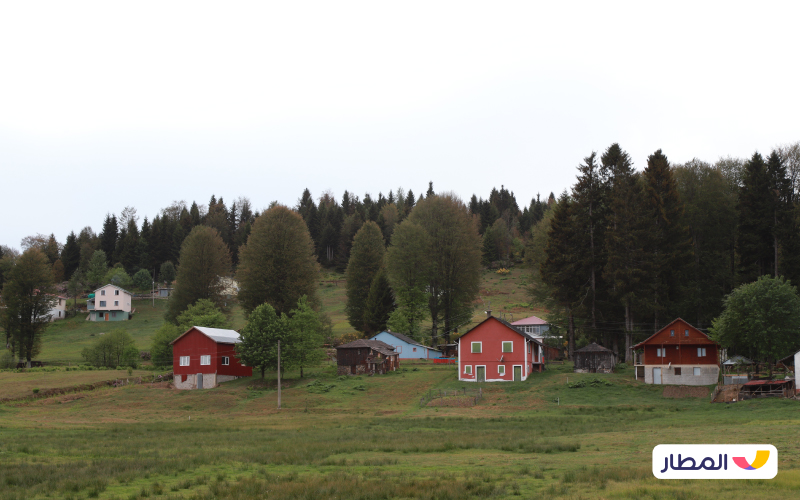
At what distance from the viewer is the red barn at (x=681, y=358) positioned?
5631 cm

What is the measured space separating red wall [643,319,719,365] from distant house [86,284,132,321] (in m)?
95.7

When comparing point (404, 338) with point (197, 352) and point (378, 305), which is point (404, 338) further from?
point (197, 352)

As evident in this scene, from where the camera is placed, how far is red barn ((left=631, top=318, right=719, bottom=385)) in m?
56.3

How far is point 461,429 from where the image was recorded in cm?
3822

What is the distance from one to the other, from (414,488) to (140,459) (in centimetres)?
1349

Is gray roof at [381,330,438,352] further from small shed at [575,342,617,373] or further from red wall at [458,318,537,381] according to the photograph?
small shed at [575,342,617,373]

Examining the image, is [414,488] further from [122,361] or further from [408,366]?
[122,361]

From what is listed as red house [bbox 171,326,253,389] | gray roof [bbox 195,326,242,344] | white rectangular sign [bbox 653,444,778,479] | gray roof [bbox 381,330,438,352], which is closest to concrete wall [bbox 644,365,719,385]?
gray roof [bbox 381,330,438,352]

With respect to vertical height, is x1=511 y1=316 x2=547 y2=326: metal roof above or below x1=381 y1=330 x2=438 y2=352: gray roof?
above

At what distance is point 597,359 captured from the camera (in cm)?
6047

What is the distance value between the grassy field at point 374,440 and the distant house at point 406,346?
1531 centimetres

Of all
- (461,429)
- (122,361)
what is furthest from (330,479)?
(122,361)

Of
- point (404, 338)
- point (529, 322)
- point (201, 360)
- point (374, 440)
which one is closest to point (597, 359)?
point (404, 338)

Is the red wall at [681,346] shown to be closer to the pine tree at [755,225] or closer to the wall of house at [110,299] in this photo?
the pine tree at [755,225]
